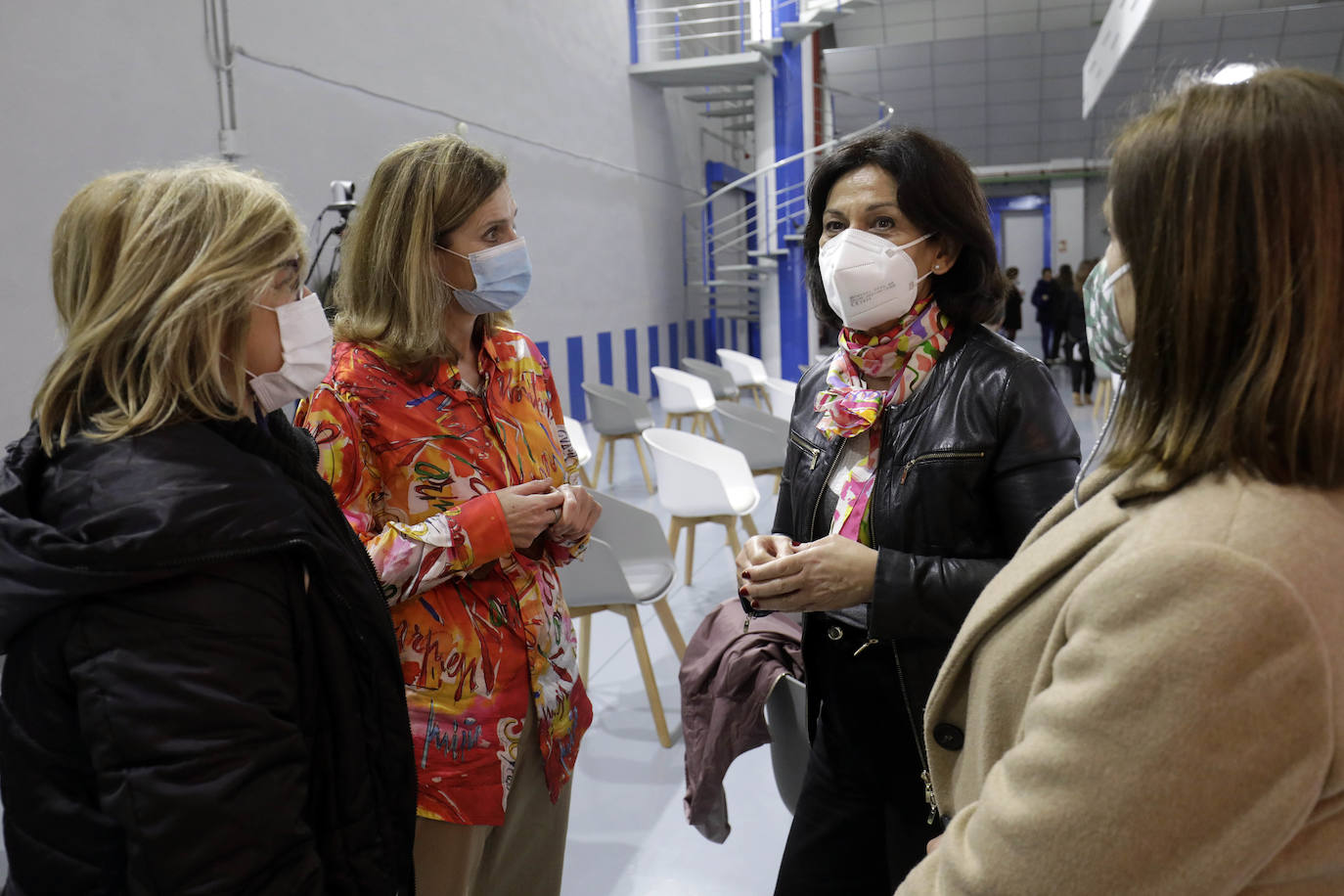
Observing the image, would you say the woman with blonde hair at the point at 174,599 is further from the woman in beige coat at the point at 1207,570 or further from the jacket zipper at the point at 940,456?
the jacket zipper at the point at 940,456

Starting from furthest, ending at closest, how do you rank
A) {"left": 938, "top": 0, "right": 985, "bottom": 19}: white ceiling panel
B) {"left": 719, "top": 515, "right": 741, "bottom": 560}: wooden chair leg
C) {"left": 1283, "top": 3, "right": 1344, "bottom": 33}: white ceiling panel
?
1. {"left": 938, "top": 0, "right": 985, "bottom": 19}: white ceiling panel
2. {"left": 1283, "top": 3, "right": 1344, "bottom": 33}: white ceiling panel
3. {"left": 719, "top": 515, "right": 741, "bottom": 560}: wooden chair leg

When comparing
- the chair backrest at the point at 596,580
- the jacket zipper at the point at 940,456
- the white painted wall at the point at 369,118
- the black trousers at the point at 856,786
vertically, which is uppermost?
the white painted wall at the point at 369,118

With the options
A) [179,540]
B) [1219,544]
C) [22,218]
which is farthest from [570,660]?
[22,218]

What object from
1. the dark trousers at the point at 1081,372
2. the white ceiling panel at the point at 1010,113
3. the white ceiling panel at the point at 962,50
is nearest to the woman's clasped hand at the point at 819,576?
the dark trousers at the point at 1081,372

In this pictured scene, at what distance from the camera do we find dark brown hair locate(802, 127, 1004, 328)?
158 cm

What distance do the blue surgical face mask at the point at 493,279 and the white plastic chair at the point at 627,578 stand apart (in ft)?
4.23

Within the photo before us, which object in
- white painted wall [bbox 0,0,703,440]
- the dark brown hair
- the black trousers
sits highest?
white painted wall [bbox 0,0,703,440]

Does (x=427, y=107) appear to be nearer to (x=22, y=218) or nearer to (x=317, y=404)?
(x=22, y=218)

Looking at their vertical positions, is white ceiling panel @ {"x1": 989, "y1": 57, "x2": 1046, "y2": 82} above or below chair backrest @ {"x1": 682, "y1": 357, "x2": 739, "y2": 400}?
above

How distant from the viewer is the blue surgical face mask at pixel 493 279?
5.64ft

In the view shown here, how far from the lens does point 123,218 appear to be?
3.44ft

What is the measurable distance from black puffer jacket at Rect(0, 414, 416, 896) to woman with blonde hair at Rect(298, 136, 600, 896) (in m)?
0.48

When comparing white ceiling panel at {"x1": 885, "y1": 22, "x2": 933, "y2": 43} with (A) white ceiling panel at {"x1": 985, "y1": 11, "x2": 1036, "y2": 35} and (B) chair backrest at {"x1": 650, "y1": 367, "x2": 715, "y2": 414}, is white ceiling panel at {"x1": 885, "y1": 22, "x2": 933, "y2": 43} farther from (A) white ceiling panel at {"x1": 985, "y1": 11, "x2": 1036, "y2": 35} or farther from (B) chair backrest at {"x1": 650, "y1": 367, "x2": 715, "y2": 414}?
(B) chair backrest at {"x1": 650, "y1": 367, "x2": 715, "y2": 414}

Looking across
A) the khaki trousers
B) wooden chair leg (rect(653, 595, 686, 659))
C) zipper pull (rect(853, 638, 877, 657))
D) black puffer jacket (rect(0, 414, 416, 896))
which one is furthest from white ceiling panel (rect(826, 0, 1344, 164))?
black puffer jacket (rect(0, 414, 416, 896))
